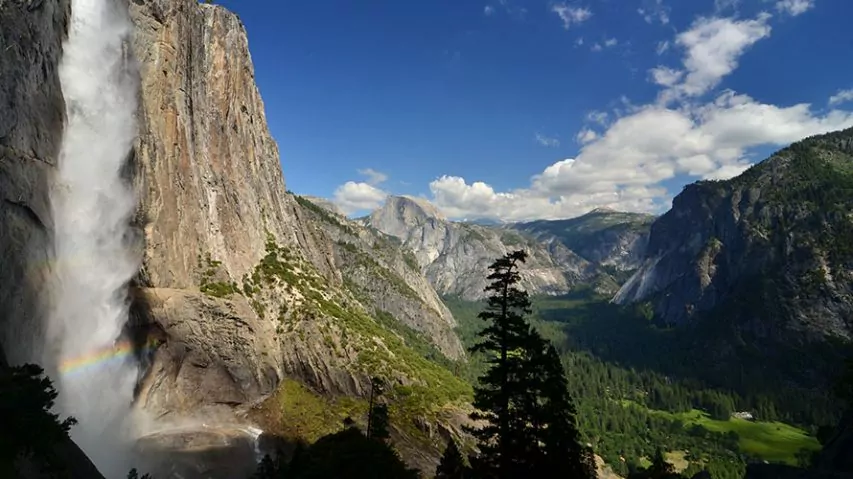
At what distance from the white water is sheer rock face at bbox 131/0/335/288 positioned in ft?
13.7

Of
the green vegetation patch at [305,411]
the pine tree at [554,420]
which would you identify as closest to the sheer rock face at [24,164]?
the green vegetation patch at [305,411]

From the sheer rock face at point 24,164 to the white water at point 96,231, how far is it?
5.24 m

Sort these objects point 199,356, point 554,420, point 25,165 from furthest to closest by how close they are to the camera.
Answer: point 199,356 → point 25,165 → point 554,420

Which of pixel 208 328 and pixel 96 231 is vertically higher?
pixel 96 231

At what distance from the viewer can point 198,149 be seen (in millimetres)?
88500

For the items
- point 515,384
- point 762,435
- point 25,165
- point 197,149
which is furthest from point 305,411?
point 762,435

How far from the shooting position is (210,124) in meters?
95.0

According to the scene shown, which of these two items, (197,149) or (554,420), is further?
(197,149)

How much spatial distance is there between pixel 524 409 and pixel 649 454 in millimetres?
141096

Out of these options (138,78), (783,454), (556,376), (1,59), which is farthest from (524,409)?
(783,454)

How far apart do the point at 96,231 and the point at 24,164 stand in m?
18.6

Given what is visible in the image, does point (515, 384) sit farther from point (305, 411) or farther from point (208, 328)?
point (208, 328)

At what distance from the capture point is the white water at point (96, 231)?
Result: 55.1 metres

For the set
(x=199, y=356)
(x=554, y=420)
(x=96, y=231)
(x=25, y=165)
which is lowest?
(x=554, y=420)
